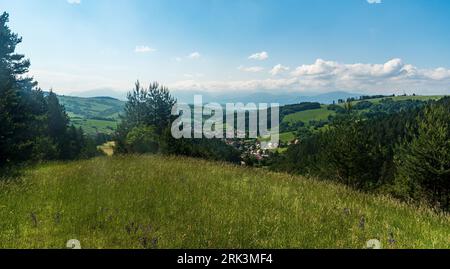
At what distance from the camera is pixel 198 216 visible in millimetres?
6828

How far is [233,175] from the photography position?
1194 centimetres

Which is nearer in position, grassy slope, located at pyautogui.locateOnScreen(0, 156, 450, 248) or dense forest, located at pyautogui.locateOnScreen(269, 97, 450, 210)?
grassy slope, located at pyautogui.locateOnScreen(0, 156, 450, 248)

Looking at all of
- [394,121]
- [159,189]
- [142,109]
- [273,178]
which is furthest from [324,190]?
[394,121]

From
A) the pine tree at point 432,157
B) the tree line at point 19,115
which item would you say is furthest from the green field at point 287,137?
the pine tree at point 432,157

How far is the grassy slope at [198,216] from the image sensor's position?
18.6 ft

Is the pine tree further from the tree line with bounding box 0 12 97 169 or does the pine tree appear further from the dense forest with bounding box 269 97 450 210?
the tree line with bounding box 0 12 97 169

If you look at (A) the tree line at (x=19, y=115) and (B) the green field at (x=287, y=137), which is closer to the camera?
(A) the tree line at (x=19, y=115)

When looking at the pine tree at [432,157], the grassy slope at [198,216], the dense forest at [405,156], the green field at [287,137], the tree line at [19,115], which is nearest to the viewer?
the grassy slope at [198,216]

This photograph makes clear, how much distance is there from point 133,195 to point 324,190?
17.8 ft

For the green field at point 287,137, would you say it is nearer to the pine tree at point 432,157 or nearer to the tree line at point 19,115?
the tree line at point 19,115

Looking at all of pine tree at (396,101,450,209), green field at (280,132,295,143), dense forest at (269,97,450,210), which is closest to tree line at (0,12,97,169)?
dense forest at (269,97,450,210)

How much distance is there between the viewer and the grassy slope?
5672 millimetres

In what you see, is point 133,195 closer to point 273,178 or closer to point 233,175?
point 233,175
